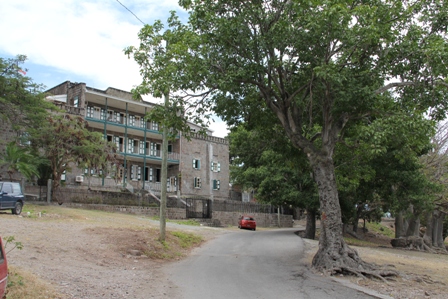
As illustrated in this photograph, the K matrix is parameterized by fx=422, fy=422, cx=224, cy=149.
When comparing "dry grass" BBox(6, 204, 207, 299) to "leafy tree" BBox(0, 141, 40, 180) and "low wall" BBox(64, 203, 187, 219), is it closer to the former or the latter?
"leafy tree" BBox(0, 141, 40, 180)

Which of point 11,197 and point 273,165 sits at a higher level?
point 273,165

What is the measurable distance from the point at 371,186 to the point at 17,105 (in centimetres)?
2412

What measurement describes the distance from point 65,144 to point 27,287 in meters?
22.5

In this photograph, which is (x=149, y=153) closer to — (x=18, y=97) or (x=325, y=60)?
(x=18, y=97)

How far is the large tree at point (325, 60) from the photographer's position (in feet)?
38.7

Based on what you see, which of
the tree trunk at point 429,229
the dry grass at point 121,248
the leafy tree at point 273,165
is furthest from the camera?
the tree trunk at point 429,229

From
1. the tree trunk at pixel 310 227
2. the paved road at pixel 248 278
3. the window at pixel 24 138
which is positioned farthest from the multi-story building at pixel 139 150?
the paved road at pixel 248 278

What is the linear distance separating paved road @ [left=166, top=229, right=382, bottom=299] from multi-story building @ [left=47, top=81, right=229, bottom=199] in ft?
70.7

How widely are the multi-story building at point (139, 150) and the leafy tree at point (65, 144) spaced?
477cm

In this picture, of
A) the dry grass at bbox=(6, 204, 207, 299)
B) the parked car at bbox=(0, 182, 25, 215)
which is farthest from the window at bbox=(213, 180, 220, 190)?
the parked car at bbox=(0, 182, 25, 215)

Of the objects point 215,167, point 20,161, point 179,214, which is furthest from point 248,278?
point 215,167

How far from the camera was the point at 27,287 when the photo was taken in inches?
291

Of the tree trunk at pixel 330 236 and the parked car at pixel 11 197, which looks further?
the parked car at pixel 11 197

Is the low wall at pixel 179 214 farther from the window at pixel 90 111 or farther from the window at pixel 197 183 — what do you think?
the window at pixel 90 111
